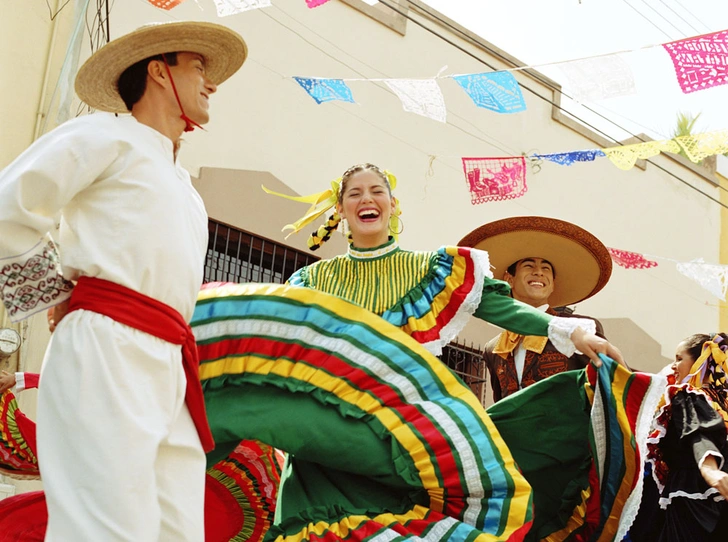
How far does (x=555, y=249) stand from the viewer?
498cm

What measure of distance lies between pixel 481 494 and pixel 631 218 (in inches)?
315

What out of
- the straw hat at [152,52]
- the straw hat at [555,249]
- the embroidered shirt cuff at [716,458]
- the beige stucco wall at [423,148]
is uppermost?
the beige stucco wall at [423,148]

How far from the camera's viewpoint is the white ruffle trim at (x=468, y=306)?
380cm

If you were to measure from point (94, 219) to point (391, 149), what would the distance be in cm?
633

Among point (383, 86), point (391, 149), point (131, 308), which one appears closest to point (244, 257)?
point (391, 149)

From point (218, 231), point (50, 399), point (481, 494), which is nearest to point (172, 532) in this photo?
point (50, 399)

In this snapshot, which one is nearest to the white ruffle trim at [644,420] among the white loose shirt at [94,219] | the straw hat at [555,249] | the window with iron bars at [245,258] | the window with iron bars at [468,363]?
the straw hat at [555,249]

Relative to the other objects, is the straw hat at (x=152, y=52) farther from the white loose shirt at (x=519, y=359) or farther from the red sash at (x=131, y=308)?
the white loose shirt at (x=519, y=359)

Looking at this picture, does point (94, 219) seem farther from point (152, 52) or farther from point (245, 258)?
point (245, 258)

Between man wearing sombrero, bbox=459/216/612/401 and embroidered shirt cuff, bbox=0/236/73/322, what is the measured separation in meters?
2.65

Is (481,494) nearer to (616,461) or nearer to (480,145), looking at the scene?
(616,461)

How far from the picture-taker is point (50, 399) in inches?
91.6

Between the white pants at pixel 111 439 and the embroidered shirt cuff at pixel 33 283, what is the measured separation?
0.14 meters

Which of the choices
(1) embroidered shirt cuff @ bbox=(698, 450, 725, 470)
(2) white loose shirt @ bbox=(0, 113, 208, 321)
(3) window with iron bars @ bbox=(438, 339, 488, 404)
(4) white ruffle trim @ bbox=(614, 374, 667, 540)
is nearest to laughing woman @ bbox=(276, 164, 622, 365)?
(4) white ruffle trim @ bbox=(614, 374, 667, 540)
